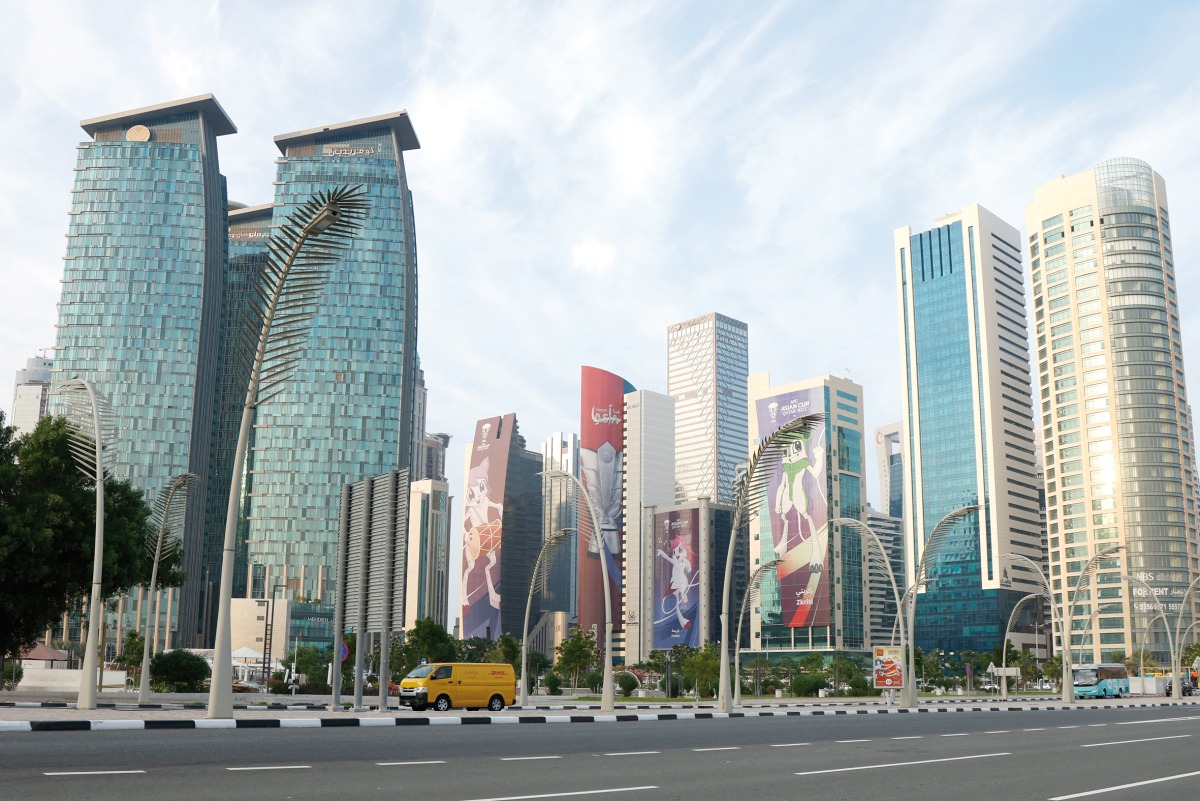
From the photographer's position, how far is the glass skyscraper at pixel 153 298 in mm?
161250

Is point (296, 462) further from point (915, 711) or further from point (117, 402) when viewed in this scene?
point (915, 711)

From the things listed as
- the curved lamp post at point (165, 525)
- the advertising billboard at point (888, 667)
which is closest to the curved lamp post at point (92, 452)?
the curved lamp post at point (165, 525)

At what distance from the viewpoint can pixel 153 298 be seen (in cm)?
16350

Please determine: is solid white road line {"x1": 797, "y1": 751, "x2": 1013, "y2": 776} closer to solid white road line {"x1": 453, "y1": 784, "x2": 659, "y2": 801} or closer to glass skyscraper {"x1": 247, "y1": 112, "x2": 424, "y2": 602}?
solid white road line {"x1": 453, "y1": 784, "x2": 659, "y2": 801}

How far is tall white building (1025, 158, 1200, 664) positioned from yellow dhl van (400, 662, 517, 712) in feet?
552

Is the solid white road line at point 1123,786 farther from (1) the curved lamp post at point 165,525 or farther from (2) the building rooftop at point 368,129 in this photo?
(2) the building rooftop at point 368,129

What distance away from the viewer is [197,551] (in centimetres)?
16275

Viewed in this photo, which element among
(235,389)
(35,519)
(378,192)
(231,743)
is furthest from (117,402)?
(231,743)

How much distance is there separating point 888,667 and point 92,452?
119 feet

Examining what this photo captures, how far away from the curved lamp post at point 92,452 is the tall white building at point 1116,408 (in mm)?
178756

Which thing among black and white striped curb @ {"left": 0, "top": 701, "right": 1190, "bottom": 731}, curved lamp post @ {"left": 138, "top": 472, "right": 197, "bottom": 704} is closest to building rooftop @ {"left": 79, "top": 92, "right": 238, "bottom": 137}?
curved lamp post @ {"left": 138, "top": 472, "right": 197, "bottom": 704}

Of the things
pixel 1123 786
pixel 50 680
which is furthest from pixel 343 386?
pixel 1123 786

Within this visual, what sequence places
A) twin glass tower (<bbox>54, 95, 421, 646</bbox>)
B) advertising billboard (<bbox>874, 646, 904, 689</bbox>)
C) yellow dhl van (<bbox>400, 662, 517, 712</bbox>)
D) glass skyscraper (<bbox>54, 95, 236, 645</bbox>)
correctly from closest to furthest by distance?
yellow dhl van (<bbox>400, 662, 517, 712</bbox>), advertising billboard (<bbox>874, 646, 904, 689</bbox>), glass skyscraper (<bbox>54, 95, 236, 645</bbox>), twin glass tower (<bbox>54, 95, 421, 646</bbox>)

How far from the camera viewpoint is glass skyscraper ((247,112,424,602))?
170 meters
